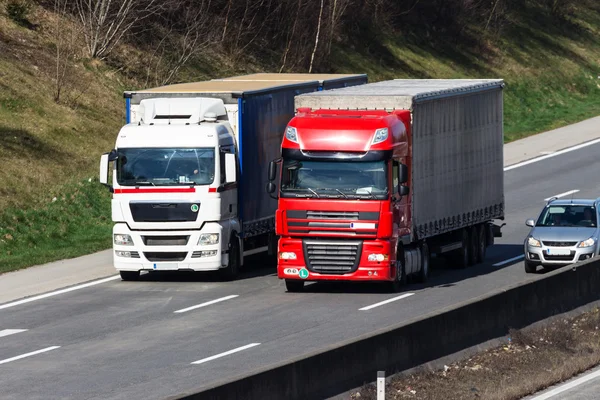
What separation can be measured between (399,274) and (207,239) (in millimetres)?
3890

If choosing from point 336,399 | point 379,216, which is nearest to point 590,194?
point 379,216

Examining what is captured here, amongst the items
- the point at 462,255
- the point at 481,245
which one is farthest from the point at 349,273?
the point at 481,245

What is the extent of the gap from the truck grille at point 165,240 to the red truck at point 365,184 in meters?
2.26

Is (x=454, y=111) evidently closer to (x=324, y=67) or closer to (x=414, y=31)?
(x=324, y=67)

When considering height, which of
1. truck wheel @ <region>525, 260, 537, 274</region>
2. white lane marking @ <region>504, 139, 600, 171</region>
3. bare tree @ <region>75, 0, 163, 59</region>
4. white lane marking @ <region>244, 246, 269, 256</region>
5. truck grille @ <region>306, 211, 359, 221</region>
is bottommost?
white lane marking @ <region>504, 139, 600, 171</region>

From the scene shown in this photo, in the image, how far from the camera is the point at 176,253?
28.2 meters

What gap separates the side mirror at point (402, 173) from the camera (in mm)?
26516

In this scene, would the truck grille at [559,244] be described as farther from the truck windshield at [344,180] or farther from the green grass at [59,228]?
the green grass at [59,228]

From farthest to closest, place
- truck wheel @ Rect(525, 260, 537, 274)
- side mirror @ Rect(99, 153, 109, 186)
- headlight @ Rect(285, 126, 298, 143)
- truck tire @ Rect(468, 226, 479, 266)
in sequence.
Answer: truck tire @ Rect(468, 226, 479, 266) < truck wheel @ Rect(525, 260, 537, 274) < side mirror @ Rect(99, 153, 109, 186) < headlight @ Rect(285, 126, 298, 143)

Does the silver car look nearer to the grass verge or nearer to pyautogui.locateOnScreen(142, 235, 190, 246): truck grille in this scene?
the grass verge

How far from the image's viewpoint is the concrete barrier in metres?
15.4

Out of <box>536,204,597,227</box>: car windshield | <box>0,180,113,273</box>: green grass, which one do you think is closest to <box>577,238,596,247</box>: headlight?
<box>536,204,597,227</box>: car windshield

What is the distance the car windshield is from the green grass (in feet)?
34.1

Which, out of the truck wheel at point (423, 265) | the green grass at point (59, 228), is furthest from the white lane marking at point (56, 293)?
the truck wheel at point (423, 265)
